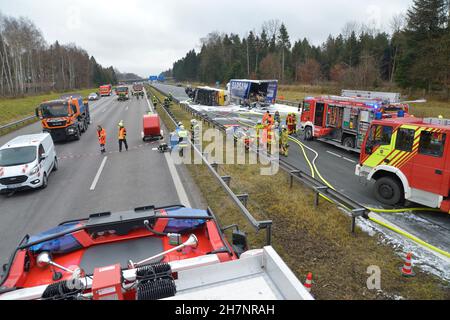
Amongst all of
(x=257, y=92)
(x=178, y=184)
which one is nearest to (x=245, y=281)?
(x=178, y=184)

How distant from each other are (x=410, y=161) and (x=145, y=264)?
8.14m

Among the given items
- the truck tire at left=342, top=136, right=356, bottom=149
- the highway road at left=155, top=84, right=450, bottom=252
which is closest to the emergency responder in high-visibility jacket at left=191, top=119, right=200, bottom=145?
the highway road at left=155, top=84, right=450, bottom=252

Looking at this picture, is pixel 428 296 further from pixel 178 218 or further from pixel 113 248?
pixel 113 248

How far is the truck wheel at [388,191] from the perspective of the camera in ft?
31.9

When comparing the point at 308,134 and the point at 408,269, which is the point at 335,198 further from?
the point at 308,134

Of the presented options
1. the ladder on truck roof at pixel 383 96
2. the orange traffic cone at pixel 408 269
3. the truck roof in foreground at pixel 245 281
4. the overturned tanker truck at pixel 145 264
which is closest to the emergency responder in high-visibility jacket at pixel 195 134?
the ladder on truck roof at pixel 383 96

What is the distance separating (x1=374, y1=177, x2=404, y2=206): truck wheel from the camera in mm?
9711

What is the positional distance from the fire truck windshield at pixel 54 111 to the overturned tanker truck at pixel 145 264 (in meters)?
18.2

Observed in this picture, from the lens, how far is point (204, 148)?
17500 mm

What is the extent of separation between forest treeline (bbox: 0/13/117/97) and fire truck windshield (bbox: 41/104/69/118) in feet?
150

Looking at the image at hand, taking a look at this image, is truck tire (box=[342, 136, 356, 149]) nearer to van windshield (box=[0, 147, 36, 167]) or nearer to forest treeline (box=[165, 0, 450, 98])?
van windshield (box=[0, 147, 36, 167])

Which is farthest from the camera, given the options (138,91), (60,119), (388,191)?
(138,91)

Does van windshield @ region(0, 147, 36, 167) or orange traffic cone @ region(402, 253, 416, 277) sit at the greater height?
van windshield @ region(0, 147, 36, 167)

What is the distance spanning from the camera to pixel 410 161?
364 inches
